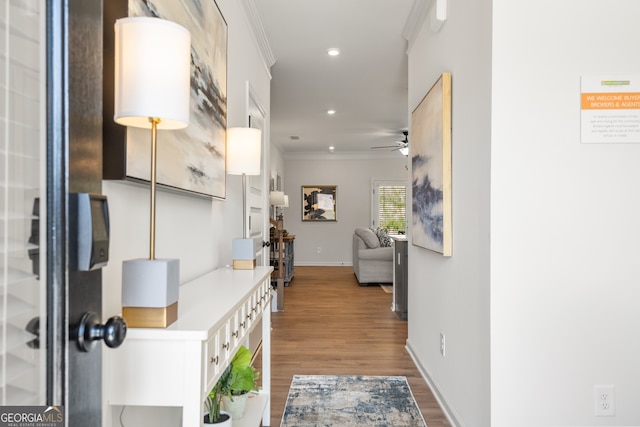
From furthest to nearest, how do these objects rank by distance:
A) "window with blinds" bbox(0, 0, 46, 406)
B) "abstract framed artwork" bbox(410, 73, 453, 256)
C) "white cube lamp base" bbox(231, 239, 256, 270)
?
1. "abstract framed artwork" bbox(410, 73, 453, 256)
2. "white cube lamp base" bbox(231, 239, 256, 270)
3. "window with blinds" bbox(0, 0, 46, 406)

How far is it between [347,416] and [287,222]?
7875 millimetres

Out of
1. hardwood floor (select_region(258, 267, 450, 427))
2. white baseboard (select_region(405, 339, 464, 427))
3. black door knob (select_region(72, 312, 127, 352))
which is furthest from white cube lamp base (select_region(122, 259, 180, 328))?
white baseboard (select_region(405, 339, 464, 427))

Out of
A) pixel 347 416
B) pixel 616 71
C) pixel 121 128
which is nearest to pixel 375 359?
pixel 347 416

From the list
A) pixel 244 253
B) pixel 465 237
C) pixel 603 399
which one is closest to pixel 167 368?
pixel 244 253

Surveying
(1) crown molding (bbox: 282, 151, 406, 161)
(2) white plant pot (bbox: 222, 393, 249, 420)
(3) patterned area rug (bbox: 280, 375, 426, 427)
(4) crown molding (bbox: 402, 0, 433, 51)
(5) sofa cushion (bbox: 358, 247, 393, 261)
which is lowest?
(3) patterned area rug (bbox: 280, 375, 426, 427)

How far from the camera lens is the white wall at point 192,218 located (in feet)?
4.21

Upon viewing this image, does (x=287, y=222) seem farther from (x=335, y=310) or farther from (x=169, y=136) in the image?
(x=169, y=136)

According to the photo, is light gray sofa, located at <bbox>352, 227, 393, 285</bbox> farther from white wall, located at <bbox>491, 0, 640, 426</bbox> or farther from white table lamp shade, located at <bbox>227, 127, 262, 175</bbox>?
white wall, located at <bbox>491, 0, 640, 426</bbox>

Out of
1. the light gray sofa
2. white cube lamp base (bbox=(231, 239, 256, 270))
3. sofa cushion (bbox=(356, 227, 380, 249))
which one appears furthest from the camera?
sofa cushion (bbox=(356, 227, 380, 249))

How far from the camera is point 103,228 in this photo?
0.67 metres

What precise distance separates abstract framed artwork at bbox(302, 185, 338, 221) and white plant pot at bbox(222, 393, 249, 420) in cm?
826

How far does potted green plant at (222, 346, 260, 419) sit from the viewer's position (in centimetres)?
192

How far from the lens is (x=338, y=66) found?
14.8ft

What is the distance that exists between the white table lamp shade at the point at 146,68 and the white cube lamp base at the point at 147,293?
375 mm
